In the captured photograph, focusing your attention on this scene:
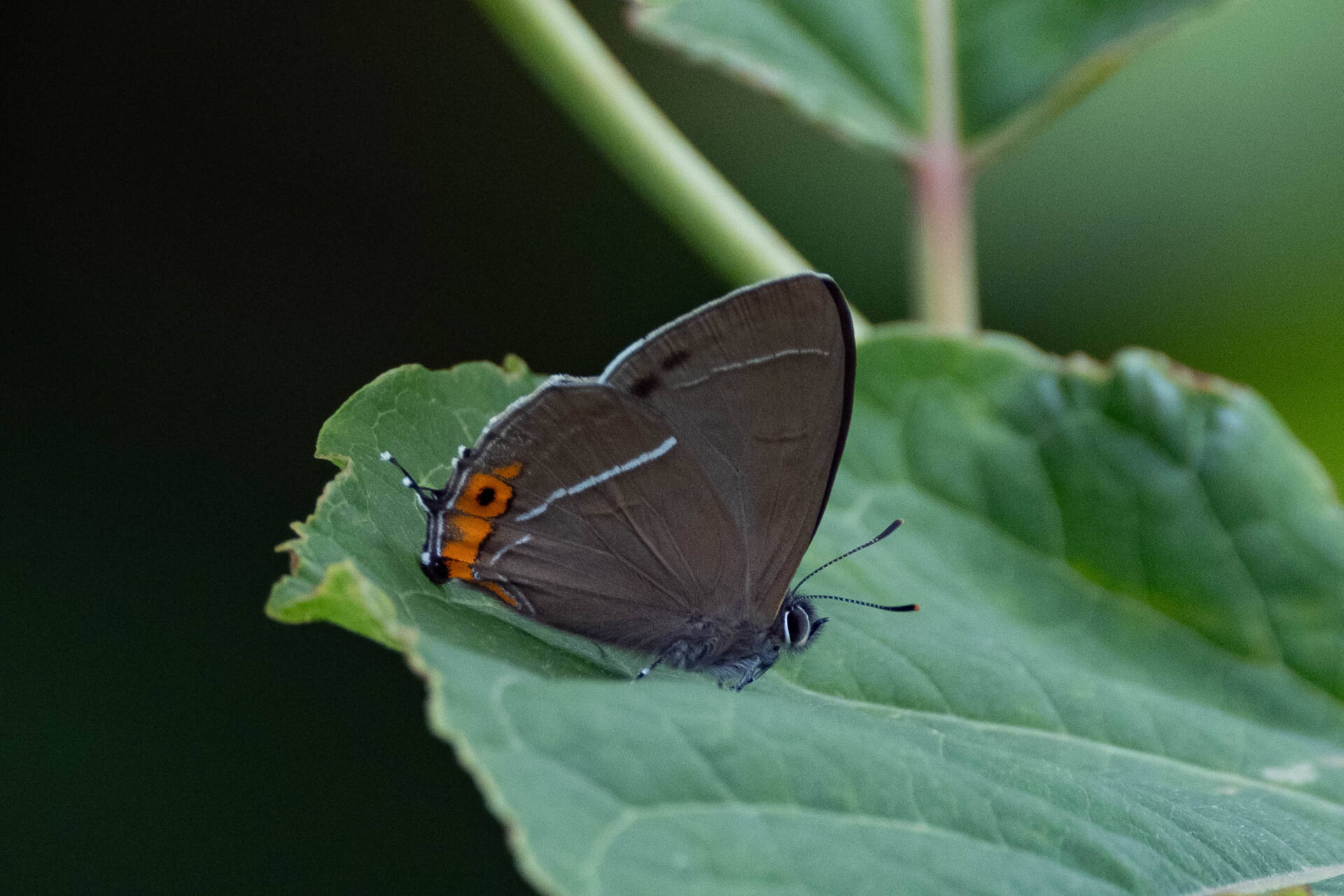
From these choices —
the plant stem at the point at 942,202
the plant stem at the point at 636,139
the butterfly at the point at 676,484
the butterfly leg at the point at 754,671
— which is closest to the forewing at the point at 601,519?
the butterfly at the point at 676,484

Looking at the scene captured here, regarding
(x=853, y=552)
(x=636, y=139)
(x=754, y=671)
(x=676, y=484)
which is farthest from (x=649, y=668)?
(x=636, y=139)

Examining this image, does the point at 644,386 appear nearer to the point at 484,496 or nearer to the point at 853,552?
the point at 484,496

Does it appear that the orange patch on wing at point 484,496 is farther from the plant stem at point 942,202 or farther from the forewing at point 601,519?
the plant stem at point 942,202

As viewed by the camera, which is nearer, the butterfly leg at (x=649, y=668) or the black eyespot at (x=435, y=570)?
the black eyespot at (x=435, y=570)

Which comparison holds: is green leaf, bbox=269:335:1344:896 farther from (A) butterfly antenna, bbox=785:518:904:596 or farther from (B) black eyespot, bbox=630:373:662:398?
(B) black eyespot, bbox=630:373:662:398

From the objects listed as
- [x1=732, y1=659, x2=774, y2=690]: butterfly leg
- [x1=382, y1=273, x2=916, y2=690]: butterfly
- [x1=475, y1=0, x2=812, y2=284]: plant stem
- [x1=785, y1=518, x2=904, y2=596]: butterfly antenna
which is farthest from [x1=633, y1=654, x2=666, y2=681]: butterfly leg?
[x1=475, y1=0, x2=812, y2=284]: plant stem
